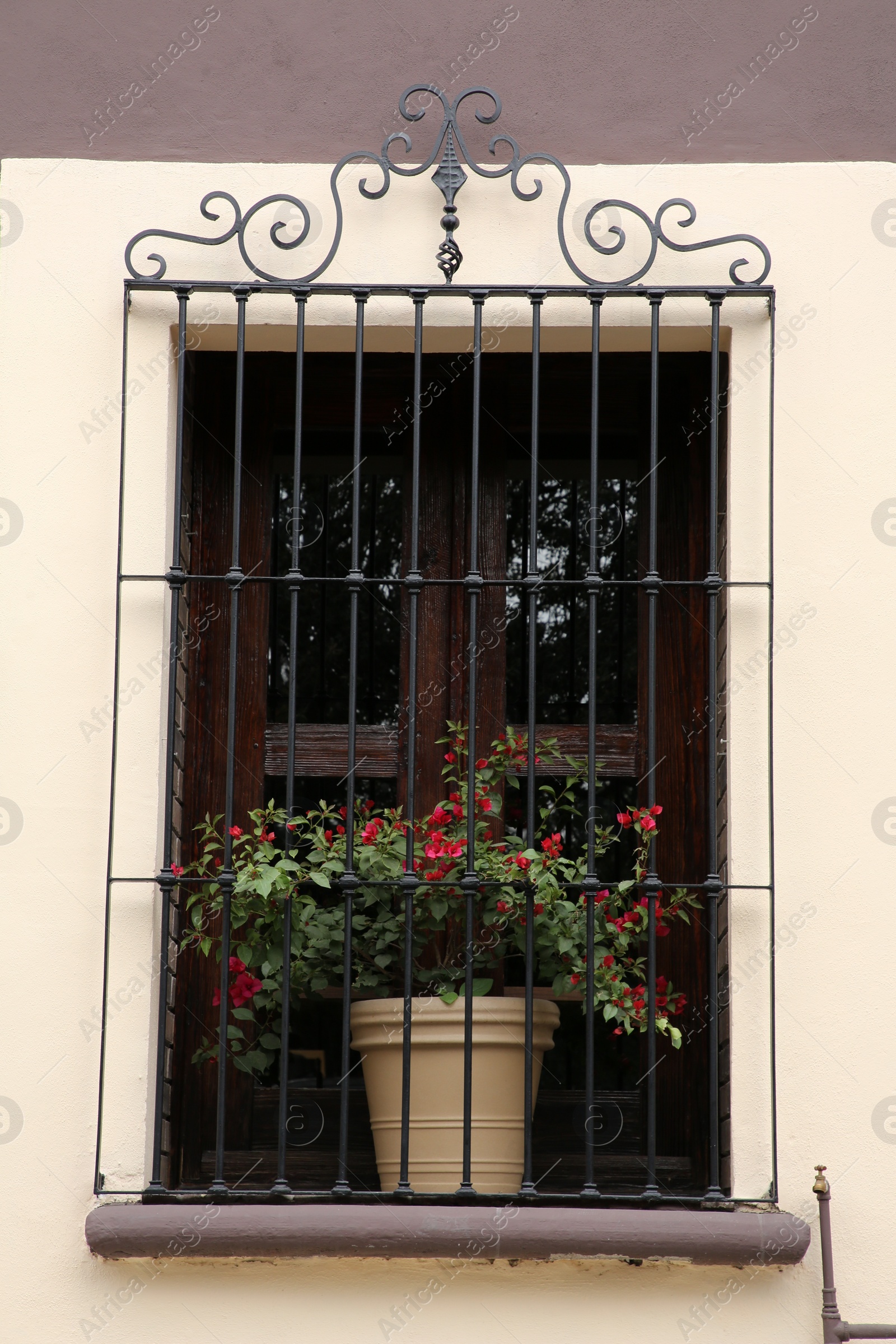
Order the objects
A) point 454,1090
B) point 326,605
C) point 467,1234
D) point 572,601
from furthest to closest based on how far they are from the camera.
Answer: point 326,605 → point 572,601 → point 454,1090 → point 467,1234

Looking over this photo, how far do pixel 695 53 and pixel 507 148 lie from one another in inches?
18.4

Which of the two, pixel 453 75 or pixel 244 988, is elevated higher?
pixel 453 75

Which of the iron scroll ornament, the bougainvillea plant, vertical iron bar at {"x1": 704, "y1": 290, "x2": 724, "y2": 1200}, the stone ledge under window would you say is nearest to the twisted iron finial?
the iron scroll ornament

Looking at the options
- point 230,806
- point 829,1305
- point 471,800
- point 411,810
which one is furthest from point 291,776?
point 829,1305

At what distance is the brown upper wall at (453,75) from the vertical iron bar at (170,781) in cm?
48

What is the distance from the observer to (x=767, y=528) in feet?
9.74

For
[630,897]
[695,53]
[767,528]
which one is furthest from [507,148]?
[630,897]

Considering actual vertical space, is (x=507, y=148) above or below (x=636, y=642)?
above

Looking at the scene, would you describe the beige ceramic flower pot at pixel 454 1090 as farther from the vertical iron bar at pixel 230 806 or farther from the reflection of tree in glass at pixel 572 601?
the reflection of tree in glass at pixel 572 601

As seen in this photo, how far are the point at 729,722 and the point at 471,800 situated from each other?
1.81ft

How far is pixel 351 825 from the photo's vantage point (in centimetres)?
283

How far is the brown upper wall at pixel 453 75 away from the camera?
3.10 meters

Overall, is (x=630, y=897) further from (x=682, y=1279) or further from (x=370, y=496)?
(x=370, y=496)

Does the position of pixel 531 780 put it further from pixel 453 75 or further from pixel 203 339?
pixel 453 75
